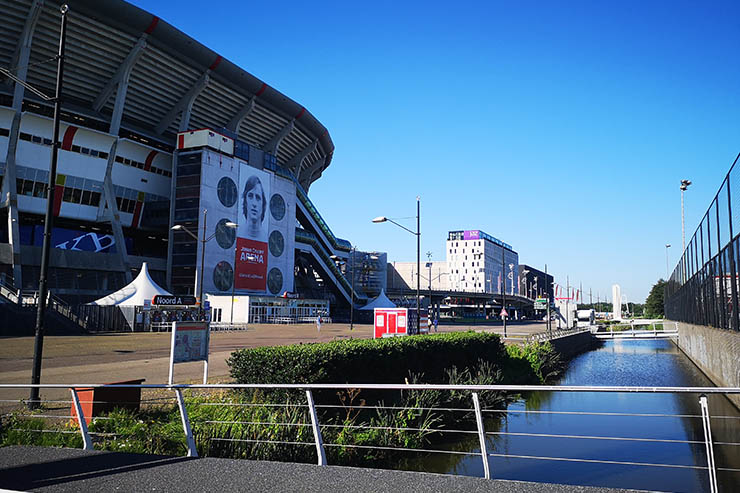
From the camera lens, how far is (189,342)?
1359 centimetres

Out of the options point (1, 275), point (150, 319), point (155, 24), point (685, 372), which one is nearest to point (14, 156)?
point (1, 275)

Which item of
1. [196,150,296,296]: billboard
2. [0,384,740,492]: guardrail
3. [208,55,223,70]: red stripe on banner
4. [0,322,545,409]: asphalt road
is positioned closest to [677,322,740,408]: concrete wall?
[0,384,740,492]: guardrail

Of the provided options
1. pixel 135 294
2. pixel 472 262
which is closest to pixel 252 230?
pixel 135 294

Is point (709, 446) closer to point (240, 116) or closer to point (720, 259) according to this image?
point (720, 259)

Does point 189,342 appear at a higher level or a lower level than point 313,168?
lower

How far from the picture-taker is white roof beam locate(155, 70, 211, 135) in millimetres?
63344

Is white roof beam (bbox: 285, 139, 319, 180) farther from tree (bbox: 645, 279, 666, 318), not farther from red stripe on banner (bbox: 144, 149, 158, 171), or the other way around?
tree (bbox: 645, 279, 666, 318)

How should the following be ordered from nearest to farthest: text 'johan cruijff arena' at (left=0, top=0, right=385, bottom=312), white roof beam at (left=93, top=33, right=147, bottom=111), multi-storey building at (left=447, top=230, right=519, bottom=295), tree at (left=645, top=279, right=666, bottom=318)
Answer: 1. text 'johan cruijff arena' at (left=0, top=0, right=385, bottom=312)
2. white roof beam at (left=93, top=33, right=147, bottom=111)
3. tree at (left=645, top=279, right=666, bottom=318)
4. multi-storey building at (left=447, top=230, right=519, bottom=295)

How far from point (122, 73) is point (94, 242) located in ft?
58.5

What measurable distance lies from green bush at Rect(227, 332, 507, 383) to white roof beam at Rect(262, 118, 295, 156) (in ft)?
206

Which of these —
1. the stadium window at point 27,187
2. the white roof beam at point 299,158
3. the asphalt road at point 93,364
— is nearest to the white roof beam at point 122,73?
the stadium window at point 27,187

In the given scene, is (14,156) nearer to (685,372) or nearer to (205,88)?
(205,88)

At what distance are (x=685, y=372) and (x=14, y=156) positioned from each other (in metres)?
56.4

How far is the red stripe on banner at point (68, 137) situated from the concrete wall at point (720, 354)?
185 ft
